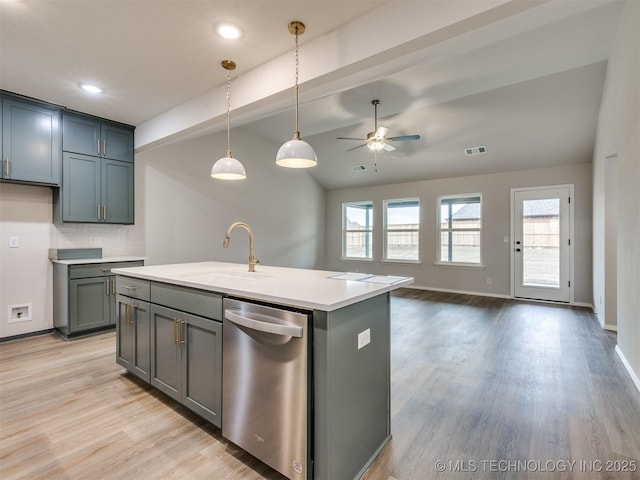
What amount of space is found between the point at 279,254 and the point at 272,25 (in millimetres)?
5126

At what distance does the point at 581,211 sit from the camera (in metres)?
5.49

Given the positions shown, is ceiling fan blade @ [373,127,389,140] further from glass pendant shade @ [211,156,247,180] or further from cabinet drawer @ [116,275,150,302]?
cabinet drawer @ [116,275,150,302]

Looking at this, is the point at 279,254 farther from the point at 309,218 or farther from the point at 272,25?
the point at 272,25

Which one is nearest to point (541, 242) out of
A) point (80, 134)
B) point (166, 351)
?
point (166, 351)

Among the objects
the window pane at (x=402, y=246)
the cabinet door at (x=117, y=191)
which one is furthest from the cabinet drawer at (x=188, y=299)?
the window pane at (x=402, y=246)

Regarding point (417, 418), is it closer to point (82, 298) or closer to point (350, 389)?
point (350, 389)

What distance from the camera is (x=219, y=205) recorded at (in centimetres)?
562

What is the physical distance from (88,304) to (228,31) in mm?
3327

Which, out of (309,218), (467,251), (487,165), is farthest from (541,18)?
(309,218)

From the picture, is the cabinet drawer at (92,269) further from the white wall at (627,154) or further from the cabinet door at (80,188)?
the white wall at (627,154)

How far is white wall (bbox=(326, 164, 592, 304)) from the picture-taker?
18.0 ft

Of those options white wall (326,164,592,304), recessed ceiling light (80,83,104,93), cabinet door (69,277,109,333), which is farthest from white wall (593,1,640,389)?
cabinet door (69,277,109,333)

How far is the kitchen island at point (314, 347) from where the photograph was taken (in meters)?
1.41

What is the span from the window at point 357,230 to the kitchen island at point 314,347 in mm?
5797
